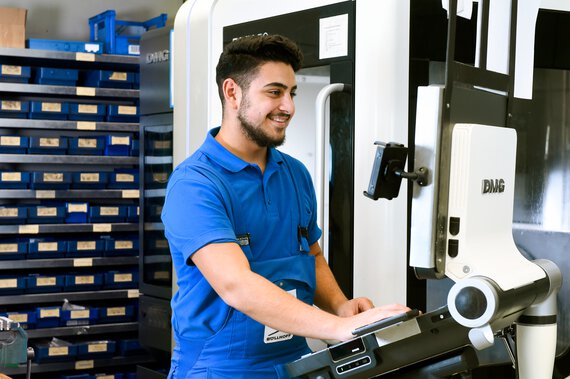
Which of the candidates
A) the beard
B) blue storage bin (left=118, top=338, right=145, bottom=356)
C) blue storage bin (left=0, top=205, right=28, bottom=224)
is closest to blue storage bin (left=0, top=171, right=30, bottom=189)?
blue storage bin (left=0, top=205, right=28, bottom=224)

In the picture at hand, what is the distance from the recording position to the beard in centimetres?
215

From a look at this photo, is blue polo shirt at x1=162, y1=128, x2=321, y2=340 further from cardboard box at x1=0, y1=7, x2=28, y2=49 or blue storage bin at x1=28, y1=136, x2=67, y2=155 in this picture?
cardboard box at x1=0, y1=7, x2=28, y2=49

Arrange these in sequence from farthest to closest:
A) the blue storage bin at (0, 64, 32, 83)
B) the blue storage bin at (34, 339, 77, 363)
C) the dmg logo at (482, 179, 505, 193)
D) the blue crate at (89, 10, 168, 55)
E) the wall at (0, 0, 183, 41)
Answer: the wall at (0, 0, 183, 41), the blue crate at (89, 10, 168, 55), the blue storage bin at (0, 64, 32, 83), the blue storage bin at (34, 339, 77, 363), the dmg logo at (482, 179, 505, 193)

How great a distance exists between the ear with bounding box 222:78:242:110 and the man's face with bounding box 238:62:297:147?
0.03 m

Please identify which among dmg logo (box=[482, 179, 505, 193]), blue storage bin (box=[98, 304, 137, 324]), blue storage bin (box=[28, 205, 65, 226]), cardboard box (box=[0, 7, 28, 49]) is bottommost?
blue storage bin (box=[98, 304, 137, 324])

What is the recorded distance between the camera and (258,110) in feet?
7.02

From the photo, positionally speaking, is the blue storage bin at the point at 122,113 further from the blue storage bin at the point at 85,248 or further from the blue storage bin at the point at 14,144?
the blue storage bin at the point at 85,248

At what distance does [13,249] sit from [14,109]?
99cm

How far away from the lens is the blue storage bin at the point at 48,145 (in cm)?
594

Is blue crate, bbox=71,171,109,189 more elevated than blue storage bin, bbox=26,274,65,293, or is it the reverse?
blue crate, bbox=71,171,109,189

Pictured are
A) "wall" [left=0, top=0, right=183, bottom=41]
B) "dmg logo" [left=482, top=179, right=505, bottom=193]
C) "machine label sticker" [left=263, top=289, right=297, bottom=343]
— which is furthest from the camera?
"wall" [left=0, top=0, right=183, bottom=41]

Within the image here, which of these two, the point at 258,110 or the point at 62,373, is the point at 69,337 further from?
the point at 258,110

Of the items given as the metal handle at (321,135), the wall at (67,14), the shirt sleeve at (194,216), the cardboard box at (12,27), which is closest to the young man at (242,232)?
the shirt sleeve at (194,216)

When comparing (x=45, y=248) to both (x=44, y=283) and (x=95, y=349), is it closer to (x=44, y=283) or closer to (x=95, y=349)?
(x=44, y=283)
